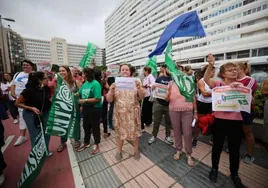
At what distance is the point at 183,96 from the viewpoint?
2.42 meters

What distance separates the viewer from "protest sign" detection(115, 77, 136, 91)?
7.71ft

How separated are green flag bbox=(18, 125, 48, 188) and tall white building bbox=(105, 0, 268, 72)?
27.6 metres

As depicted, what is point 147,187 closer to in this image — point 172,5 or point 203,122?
point 203,122

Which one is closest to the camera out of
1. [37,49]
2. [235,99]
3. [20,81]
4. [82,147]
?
[235,99]

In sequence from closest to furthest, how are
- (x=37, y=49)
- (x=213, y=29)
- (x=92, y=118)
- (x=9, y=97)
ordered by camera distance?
(x=92, y=118) → (x=9, y=97) → (x=213, y=29) → (x=37, y=49)

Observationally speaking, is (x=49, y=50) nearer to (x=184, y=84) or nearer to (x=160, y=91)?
(x=160, y=91)

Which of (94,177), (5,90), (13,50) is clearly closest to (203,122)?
(94,177)

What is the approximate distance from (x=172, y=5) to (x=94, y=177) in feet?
189

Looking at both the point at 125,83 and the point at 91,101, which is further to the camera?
the point at 91,101

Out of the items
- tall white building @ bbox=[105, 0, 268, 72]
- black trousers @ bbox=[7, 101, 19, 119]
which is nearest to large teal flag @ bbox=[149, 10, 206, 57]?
black trousers @ bbox=[7, 101, 19, 119]

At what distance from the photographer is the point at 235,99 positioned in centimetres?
183

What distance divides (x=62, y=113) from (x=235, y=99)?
297 cm

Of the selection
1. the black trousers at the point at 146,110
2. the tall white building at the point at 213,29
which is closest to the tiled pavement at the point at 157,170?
the black trousers at the point at 146,110

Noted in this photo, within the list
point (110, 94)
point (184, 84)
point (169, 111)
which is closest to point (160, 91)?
point (169, 111)
